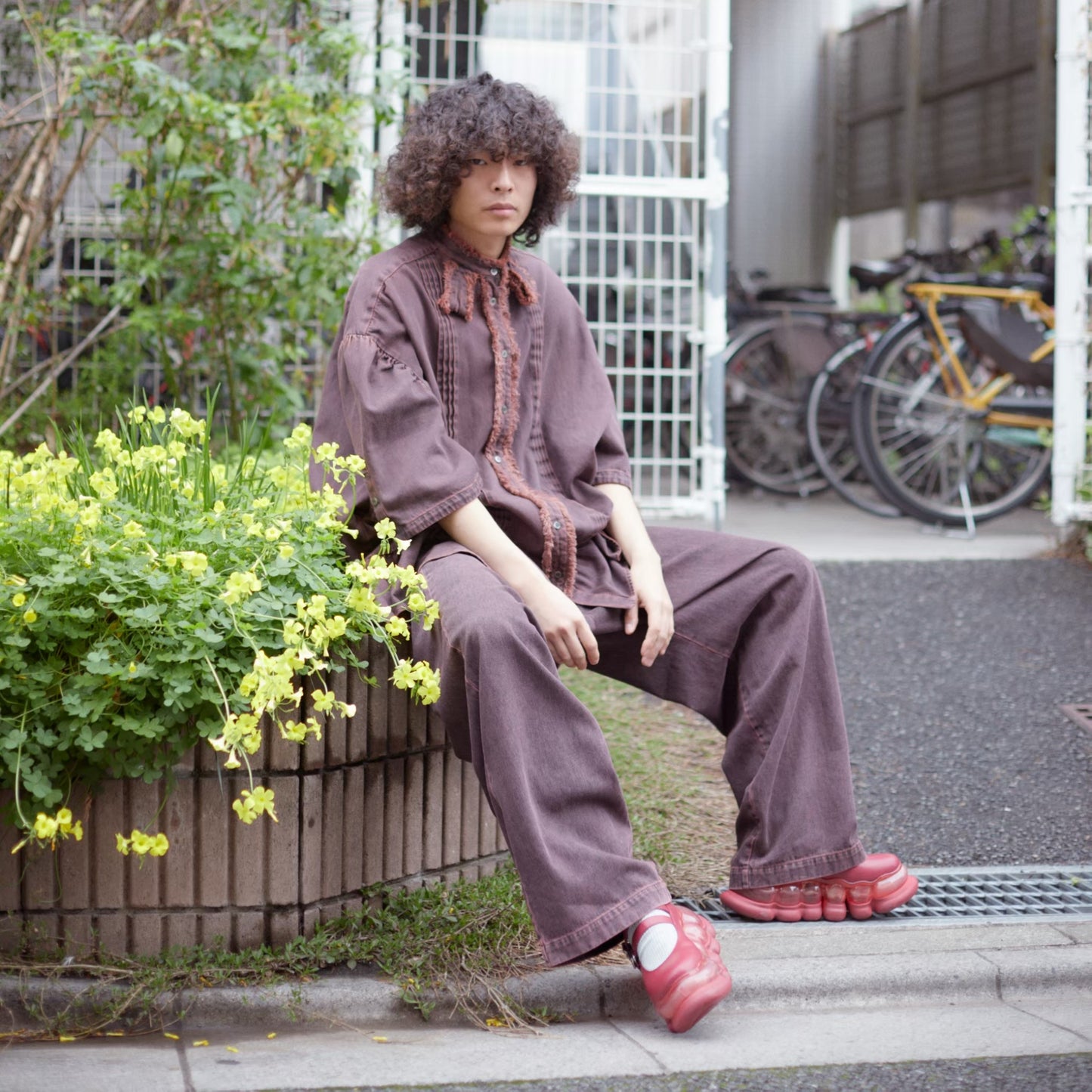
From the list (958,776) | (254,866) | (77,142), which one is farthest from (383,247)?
(254,866)

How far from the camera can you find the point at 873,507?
6.29 metres

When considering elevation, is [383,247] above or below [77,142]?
below

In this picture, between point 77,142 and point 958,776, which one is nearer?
point 958,776

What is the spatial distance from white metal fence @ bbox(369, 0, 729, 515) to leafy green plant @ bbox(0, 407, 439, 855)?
318 cm

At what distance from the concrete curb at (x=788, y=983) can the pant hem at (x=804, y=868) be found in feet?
0.26

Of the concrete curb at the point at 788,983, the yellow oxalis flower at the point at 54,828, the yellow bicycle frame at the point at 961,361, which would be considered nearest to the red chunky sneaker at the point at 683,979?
the concrete curb at the point at 788,983

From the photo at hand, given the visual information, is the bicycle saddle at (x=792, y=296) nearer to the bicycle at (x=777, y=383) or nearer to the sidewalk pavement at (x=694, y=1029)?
the bicycle at (x=777, y=383)

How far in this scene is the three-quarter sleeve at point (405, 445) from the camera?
7.94ft

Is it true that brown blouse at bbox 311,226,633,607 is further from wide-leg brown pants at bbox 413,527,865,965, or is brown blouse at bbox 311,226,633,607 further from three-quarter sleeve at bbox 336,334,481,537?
wide-leg brown pants at bbox 413,527,865,965

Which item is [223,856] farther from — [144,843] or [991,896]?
[991,896]

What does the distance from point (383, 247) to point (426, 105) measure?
2018mm

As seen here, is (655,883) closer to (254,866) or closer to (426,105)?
(254,866)

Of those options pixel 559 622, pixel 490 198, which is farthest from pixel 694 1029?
pixel 490 198

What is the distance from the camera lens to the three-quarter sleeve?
242cm
